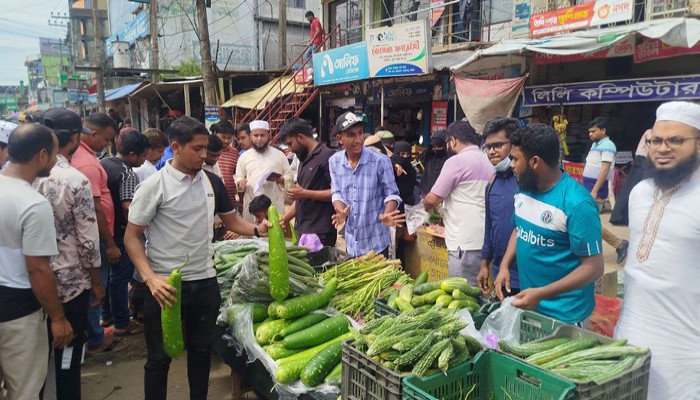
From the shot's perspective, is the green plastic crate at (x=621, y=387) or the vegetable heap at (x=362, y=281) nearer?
the green plastic crate at (x=621, y=387)

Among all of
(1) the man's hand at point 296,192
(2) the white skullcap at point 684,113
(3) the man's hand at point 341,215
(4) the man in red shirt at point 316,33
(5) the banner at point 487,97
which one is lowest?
(3) the man's hand at point 341,215

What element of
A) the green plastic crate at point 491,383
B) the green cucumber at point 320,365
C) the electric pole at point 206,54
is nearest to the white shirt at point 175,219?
the green cucumber at point 320,365

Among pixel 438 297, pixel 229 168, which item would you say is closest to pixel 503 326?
pixel 438 297

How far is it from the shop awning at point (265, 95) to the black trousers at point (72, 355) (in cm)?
1177

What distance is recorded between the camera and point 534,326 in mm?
2525

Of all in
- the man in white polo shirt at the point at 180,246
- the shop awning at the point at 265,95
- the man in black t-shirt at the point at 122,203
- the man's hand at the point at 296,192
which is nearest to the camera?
the man in white polo shirt at the point at 180,246

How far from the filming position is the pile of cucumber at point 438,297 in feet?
9.25

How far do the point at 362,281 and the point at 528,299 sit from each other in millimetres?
1532

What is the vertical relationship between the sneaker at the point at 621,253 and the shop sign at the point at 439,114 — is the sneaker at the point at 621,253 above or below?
below

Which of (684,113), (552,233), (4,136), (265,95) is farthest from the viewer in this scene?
(265,95)

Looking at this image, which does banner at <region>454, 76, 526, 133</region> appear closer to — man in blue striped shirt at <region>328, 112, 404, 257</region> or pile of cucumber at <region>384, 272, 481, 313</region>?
man in blue striped shirt at <region>328, 112, 404, 257</region>

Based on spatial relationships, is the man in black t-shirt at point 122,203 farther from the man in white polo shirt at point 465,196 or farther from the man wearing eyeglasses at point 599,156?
the man wearing eyeglasses at point 599,156

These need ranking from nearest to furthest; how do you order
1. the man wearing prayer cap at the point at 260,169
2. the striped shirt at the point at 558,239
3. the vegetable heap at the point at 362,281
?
the striped shirt at the point at 558,239 → the vegetable heap at the point at 362,281 → the man wearing prayer cap at the point at 260,169

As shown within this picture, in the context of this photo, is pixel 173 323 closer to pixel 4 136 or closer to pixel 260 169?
pixel 4 136
